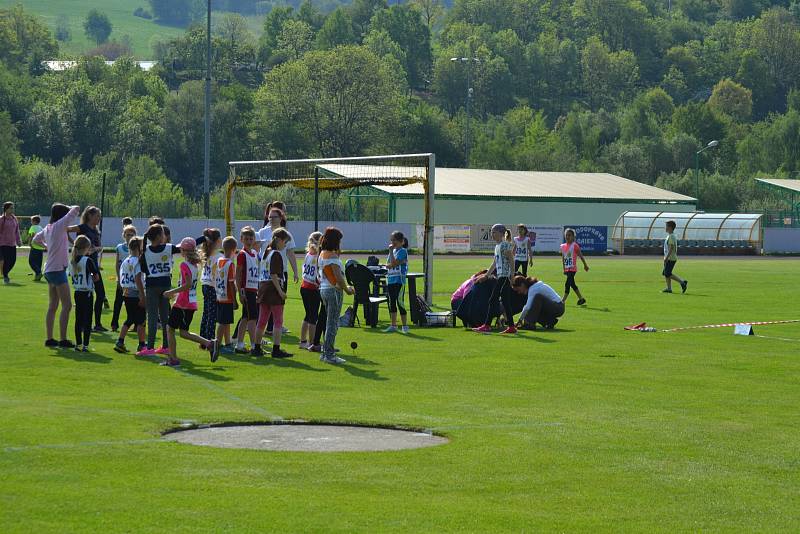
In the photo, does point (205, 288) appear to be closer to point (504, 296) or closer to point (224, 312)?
point (224, 312)

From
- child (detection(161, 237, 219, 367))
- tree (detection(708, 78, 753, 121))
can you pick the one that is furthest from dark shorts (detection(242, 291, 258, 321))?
tree (detection(708, 78, 753, 121))

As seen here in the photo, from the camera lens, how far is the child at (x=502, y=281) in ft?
73.0

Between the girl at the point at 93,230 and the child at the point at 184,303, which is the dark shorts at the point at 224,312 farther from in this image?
the girl at the point at 93,230

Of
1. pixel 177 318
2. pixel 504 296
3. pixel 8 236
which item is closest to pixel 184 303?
pixel 177 318

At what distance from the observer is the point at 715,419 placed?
12969mm

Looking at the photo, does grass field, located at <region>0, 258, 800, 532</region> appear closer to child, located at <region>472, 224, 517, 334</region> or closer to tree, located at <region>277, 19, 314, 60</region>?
child, located at <region>472, 224, 517, 334</region>

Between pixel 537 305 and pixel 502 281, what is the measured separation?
0.97 metres

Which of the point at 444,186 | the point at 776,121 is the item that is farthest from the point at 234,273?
the point at 776,121

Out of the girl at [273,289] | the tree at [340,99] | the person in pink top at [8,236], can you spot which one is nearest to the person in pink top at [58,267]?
the girl at [273,289]

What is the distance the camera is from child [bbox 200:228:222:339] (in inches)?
699

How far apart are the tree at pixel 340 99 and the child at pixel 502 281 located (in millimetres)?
92806

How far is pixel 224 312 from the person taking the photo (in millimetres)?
17938

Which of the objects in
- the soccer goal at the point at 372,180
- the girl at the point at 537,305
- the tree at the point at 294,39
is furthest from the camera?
the tree at the point at 294,39

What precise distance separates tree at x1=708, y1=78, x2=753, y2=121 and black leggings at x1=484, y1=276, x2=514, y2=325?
173 meters
